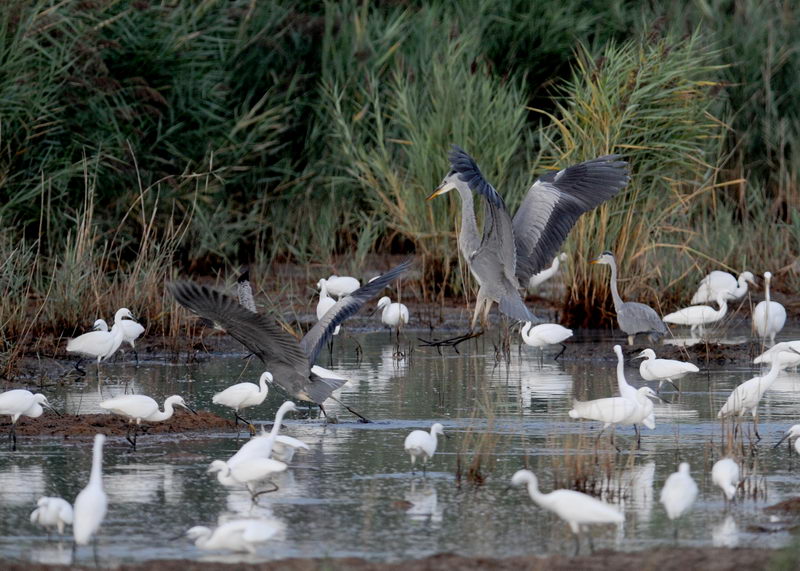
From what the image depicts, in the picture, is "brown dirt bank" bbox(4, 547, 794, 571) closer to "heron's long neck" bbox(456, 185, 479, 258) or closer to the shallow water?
the shallow water

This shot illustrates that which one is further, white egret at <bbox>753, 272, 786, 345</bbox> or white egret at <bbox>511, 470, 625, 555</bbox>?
white egret at <bbox>753, 272, 786, 345</bbox>

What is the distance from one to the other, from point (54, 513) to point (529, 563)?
6.82 ft

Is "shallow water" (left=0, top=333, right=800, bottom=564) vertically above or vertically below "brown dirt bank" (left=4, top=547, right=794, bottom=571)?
above

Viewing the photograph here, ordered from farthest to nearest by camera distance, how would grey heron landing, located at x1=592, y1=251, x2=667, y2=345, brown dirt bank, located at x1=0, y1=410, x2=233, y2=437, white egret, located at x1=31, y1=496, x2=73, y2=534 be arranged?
1. grey heron landing, located at x1=592, y1=251, x2=667, y2=345
2. brown dirt bank, located at x1=0, y1=410, x2=233, y2=437
3. white egret, located at x1=31, y1=496, x2=73, y2=534

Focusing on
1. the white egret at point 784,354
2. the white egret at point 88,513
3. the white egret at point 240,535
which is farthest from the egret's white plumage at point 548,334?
the white egret at point 88,513

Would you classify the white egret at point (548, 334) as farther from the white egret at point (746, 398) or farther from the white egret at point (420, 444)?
the white egret at point (420, 444)

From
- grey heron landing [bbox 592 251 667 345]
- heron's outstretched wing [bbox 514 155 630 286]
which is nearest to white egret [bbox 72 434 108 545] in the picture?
heron's outstretched wing [bbox 514 155 630 286]

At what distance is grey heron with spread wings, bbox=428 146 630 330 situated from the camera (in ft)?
38.6

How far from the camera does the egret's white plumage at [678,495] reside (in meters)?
6.22

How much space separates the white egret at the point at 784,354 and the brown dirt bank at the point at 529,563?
3971mm

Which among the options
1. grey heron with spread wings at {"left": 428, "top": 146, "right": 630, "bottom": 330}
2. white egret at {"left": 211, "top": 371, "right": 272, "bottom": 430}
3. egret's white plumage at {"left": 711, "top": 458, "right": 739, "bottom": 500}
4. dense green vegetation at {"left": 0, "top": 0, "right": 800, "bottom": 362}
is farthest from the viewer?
dense green vegetation at {"left": 0, "top": 0, "right": 800, "bottom": 362}

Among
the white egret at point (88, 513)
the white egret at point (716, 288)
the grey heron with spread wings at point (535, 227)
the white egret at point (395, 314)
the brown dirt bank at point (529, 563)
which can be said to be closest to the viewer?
the brown dirt bank at point (529, 563)

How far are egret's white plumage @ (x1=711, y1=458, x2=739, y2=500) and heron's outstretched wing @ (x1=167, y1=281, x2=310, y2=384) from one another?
3083 mm

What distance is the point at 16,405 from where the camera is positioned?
27.5 ft
